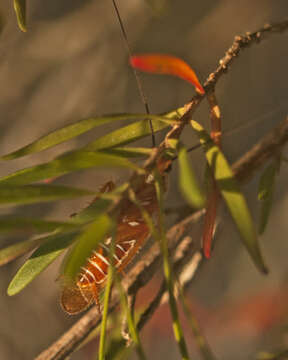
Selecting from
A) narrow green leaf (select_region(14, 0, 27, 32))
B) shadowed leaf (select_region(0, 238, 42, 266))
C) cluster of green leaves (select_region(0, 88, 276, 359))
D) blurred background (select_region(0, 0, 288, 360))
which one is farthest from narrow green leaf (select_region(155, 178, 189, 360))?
blurred background (select_region(0, 0, 288, 360))

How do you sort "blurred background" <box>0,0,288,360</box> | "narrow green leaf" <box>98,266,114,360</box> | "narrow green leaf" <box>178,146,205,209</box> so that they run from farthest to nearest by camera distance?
"blurred background" <box>0,0,288,360</box>, "narrow green leaf" <box>98,266,114,360</box>, "narrow green leaf" <box>178,146,205,209</box>

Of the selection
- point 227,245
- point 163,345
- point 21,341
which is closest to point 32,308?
point 21,341

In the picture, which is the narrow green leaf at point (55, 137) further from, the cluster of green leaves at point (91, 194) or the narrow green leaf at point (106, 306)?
the narrow green leaf at point (106, 306)

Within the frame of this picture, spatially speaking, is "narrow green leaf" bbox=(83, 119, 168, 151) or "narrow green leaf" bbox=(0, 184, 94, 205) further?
"narrow green leaf" bbox=(83, 119, 168, 151)

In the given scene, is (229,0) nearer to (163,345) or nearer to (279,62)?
(279,62)

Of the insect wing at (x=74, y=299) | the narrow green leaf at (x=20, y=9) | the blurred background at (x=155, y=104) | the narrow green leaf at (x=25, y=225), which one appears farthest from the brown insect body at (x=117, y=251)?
the blurred background at (x=155, y=104)

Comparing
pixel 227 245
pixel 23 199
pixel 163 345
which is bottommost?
pixel 163 345

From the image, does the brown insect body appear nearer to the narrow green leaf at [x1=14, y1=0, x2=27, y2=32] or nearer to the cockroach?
the cockroach
